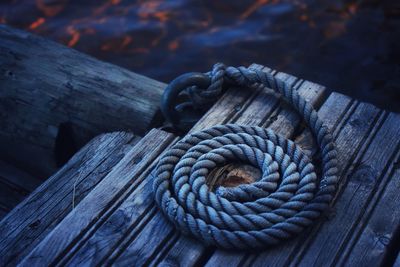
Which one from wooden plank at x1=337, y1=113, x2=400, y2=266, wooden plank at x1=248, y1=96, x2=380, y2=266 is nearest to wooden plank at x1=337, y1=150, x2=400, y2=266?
wooden plank at x1=337, y1=113, x2=400, y2=266

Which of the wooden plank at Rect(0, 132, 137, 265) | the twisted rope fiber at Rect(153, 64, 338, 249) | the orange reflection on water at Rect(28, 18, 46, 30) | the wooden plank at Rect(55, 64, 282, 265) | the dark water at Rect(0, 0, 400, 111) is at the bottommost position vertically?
the orange reflection on water at Rect(28, 18, 46, 30)

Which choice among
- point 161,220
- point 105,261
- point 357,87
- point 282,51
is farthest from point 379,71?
point 105,261

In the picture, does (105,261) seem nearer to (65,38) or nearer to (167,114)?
(167,114)

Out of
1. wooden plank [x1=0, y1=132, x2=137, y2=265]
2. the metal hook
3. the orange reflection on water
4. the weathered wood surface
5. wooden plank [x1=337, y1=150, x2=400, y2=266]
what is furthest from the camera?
the orange reflection on water

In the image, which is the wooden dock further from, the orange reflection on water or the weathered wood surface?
the orange reflection on water

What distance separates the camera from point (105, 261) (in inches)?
65.6

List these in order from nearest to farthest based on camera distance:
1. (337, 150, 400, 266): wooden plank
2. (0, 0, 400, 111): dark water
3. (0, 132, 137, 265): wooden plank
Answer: (337, 150, 400, 266): wooden plank
(0, 132, 137, 265): wooden plank
(0, 0, 400, 111): dark water

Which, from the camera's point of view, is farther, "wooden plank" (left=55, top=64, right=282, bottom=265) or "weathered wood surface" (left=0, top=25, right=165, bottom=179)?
"weathered wood surface" (left=0, top=25, right=165, bottom=179)

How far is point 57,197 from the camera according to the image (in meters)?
2.20

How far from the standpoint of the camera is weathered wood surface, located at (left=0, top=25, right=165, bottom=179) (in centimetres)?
261

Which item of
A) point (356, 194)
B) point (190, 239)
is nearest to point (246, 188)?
point (190, 239)

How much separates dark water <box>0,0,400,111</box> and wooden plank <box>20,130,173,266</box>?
2.41 m

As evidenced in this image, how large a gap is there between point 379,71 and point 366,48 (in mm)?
362

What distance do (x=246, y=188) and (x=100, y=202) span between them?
64 cm
